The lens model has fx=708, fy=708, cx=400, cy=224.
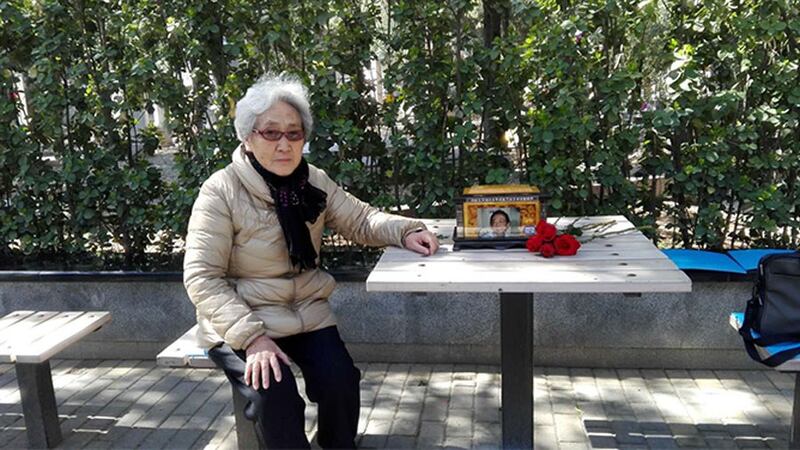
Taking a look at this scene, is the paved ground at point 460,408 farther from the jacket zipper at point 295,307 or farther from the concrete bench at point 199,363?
the jacket zipper at point 295,307

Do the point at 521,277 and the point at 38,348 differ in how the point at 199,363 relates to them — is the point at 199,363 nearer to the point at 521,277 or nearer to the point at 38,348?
the point at 38,348

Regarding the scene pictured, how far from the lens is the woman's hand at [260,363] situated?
2.55 metres

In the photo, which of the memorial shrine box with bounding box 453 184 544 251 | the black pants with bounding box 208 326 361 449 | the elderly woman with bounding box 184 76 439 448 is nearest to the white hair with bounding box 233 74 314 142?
the elderly woman with bounding box 184 76 439 448

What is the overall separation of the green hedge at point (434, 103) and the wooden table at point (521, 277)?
83cm

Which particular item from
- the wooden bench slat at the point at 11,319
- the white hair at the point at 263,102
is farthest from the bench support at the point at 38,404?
the white hair at the point at 263,102

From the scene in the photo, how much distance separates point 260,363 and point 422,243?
2.66 feet

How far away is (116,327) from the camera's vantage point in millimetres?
4266

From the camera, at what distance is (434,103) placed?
3.97 metres

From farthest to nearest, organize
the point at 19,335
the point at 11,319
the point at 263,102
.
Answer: the point at 11,319 < the point at 19,335 < the point at 263,102

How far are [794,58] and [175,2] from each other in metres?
3.36

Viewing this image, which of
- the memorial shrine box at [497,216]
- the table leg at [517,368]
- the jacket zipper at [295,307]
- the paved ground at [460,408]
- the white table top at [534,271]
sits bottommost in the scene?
the paved ground at [460,408]

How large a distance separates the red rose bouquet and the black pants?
0.89 m

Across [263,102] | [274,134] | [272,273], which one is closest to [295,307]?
[272,273]

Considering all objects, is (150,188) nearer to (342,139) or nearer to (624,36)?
(342,139)
